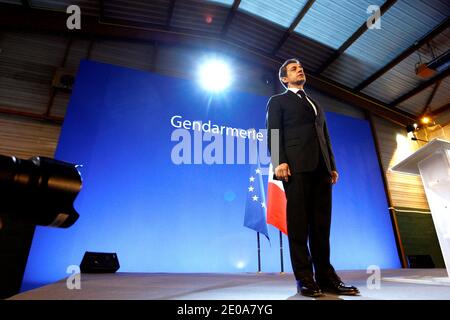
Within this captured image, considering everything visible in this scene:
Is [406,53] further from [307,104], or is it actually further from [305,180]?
[305,180]

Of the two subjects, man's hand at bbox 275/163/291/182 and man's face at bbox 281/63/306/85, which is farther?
man's face at bbox 281/63/306/85

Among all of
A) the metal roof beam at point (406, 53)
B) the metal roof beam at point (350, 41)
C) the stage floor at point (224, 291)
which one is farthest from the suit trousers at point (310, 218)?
the metal roof beam at point (406, 53)

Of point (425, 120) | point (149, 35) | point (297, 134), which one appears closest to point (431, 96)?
point (425, 120)

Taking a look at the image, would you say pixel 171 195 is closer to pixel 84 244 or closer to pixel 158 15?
pixel 84 244

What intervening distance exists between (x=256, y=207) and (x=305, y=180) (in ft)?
7.88

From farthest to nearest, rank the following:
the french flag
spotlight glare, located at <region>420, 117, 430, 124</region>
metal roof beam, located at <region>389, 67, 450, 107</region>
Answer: spotlight glare, located at <region>420, 117, 430, 124</region> → metal roof beam, located at <region>389, 67, 450, 107</region> → the french flag

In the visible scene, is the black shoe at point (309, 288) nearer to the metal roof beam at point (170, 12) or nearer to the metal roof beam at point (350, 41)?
the metal roof beam at point (170, 12)

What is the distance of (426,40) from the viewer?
5.38m

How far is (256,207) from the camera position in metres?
3.68

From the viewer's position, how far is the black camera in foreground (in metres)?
0.44

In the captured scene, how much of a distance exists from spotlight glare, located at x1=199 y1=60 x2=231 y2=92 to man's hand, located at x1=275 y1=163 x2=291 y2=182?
386 centimetres

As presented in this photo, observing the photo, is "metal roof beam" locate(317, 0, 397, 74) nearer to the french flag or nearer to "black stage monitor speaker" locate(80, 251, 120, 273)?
the french flag

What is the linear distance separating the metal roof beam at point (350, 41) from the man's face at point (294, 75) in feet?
15.4

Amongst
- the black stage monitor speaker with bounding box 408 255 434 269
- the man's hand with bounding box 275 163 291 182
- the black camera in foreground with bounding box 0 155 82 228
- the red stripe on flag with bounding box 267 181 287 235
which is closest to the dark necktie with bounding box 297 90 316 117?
the man's hand with bounding box 275 163 291 182
